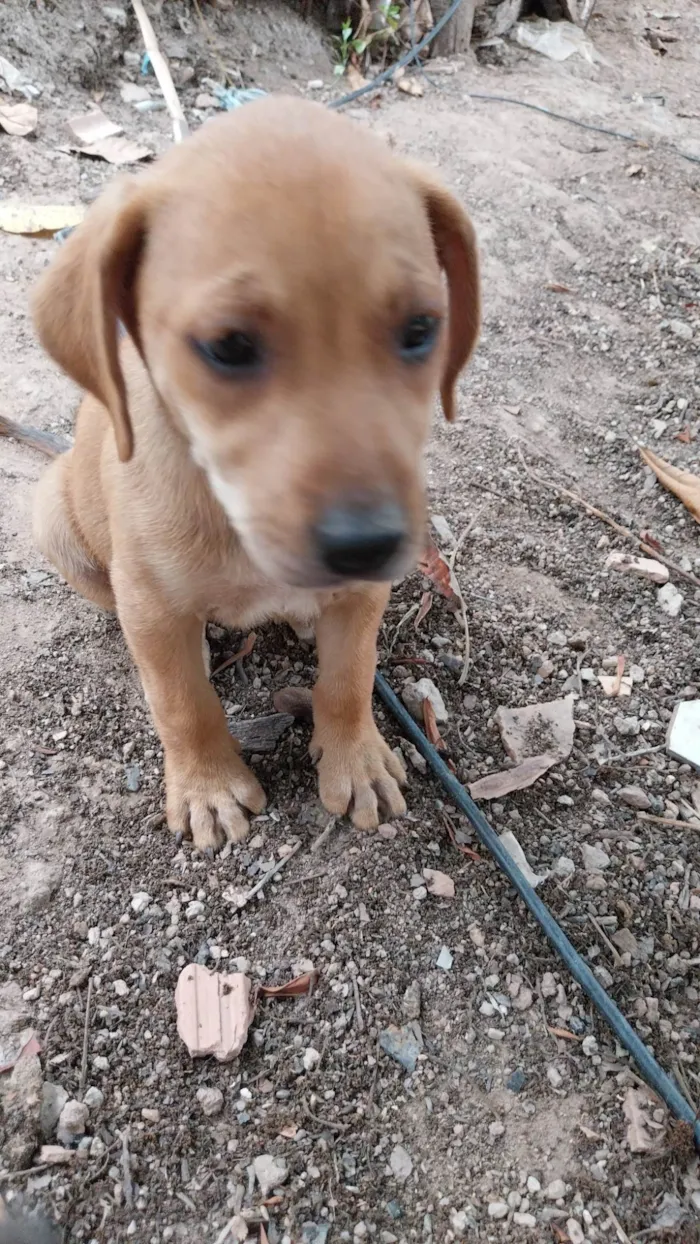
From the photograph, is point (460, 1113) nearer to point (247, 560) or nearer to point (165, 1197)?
point (165, 1197)

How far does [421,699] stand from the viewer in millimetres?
3430

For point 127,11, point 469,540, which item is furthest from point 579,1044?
point 127,11

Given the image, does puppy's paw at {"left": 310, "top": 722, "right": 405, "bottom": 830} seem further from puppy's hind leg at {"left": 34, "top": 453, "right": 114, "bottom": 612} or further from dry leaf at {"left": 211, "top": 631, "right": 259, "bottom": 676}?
puppy's hind leg at {"left": 34, "top": 453, "right": 114, "bottom": 612}

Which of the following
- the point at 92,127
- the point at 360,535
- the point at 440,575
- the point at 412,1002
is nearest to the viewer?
the point at 360,535

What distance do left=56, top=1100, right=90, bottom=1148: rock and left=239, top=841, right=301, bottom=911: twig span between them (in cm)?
73

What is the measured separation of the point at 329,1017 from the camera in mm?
2650

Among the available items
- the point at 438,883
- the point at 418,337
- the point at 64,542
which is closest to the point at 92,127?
the point at 64,542

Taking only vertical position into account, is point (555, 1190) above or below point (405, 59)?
below

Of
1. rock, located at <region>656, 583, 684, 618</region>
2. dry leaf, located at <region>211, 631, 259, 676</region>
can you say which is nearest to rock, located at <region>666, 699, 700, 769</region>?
rock, located at <region>656, 583, 684, 618</region>

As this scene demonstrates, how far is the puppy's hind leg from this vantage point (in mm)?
3320

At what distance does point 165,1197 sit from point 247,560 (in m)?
1.65

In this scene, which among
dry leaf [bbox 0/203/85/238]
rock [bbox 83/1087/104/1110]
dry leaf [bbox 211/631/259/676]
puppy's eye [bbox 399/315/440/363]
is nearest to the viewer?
puppy's eye [bbox 399/315/440/363]

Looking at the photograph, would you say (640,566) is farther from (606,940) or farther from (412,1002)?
(412,1002)

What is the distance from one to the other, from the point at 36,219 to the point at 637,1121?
17.6 ft
